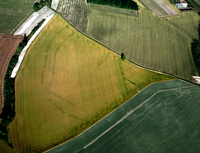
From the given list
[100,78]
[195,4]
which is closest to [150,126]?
[100,78]

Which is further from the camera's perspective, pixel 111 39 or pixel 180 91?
pixel 111 39

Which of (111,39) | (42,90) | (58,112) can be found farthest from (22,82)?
(111,39)

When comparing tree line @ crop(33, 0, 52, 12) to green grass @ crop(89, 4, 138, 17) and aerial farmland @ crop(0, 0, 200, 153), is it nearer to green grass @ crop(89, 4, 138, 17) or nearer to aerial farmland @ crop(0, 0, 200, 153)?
aerial farmland @ crop(0, 0, 200, 153)

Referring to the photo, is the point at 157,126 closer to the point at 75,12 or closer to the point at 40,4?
the point at 75,12

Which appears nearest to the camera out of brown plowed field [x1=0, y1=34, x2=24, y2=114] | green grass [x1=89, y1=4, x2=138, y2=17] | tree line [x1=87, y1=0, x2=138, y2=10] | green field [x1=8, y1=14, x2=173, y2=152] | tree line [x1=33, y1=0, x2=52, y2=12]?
green field [x1=8, y1=14, x2=173, y2=152]

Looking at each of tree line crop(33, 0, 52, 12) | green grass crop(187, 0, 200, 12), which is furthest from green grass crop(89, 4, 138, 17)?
green grass crop(187, 0, 200, 12)

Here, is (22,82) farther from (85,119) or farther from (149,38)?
(149,38)
